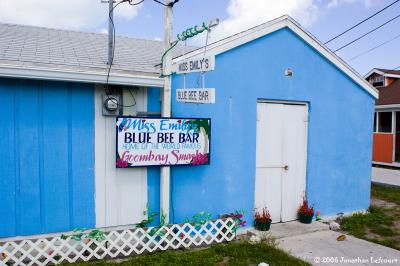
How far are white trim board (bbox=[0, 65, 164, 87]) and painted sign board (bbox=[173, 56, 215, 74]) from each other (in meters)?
0.48

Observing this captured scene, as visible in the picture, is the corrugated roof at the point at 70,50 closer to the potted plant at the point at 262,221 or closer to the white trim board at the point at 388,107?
the potted plant at the point at 262,221

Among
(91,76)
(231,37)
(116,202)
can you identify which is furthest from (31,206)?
(231,37)

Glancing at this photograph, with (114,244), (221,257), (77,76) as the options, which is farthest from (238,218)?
(77,76)

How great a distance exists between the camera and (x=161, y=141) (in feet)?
20.1

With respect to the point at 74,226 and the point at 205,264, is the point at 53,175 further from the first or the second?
the point at 205,264

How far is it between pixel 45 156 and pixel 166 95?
2.24m

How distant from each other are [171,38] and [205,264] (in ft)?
12.7

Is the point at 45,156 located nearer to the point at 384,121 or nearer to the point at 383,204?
the point at 383,204

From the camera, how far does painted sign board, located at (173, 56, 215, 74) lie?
5.09m

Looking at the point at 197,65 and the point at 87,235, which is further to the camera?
the point at 87,235

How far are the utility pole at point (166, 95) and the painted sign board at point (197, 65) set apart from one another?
0.68ft

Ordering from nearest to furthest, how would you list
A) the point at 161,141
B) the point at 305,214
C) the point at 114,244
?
the point at 114,244, the point at 161,141, the point at 305,214

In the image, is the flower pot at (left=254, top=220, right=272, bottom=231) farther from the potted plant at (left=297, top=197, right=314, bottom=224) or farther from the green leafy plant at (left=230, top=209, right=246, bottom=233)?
the potted plant at (left=297, top=197, right=314, bottom=224)

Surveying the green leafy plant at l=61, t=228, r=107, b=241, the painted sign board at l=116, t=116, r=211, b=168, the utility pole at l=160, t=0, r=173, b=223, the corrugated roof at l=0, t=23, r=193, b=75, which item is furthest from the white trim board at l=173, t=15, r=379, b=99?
the green leafy plant at l=61, t=228, r=107, b=241
